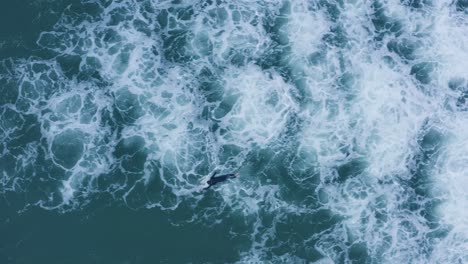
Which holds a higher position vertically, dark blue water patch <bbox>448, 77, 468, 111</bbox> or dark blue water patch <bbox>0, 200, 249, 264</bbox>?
dark blue water patch <bbox>0, 200, 249, 264</bbox>

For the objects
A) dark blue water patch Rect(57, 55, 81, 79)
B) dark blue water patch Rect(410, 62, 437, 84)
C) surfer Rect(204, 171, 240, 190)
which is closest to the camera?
surfer Rect(204, 171, 240, 190)

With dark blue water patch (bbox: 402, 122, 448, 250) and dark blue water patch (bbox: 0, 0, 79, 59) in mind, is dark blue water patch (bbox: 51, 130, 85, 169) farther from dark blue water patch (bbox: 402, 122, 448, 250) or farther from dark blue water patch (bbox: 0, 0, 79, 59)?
dark blue water patch (bbox: 402, 122, 448, 250)

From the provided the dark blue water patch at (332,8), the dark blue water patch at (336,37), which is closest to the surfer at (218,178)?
the dark blue water patch at (336,37)

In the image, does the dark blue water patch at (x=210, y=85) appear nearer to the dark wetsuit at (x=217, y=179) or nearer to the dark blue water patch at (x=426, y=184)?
the dark wetsuit at (x=217, y=179)

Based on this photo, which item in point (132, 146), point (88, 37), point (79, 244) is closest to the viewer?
point (79, 244)

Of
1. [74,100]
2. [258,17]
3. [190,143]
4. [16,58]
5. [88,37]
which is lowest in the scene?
[190,143]

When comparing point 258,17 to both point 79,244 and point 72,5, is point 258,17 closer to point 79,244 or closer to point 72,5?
point 72,5

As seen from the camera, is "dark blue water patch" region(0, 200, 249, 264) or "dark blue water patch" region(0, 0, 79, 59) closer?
"dark blue water patch" region(0, 200, 249, 264)

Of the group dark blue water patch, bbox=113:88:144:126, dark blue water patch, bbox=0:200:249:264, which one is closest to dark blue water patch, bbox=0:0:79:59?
dark blue water patch, bbox=113:88:144:126

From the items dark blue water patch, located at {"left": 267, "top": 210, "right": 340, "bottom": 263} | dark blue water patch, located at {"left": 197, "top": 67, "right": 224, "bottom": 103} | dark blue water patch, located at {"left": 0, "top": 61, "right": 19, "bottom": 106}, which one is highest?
dark blue water patch, located at {"left": 0, "top": 61, "right": 19, "bottom": 106}

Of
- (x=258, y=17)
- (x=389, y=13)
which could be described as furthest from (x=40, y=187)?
(x=389, y=13)
